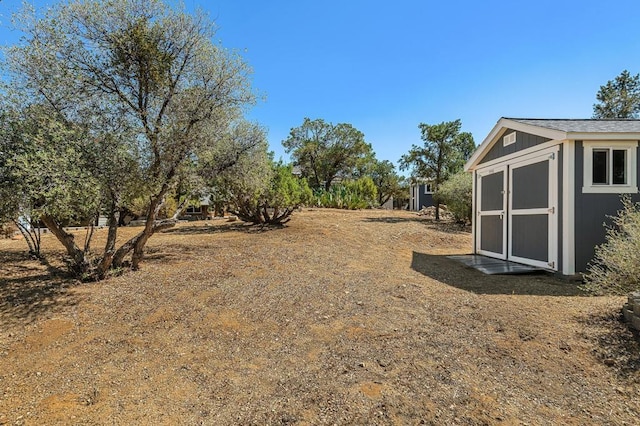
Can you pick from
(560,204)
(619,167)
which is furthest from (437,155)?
(560,204)

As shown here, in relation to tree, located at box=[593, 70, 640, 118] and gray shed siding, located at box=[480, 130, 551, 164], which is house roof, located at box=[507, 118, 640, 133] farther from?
tree, located at box=[593, 70, 640, 118]

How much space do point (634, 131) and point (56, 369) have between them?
918 centimetres

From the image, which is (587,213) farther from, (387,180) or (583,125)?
(387,180)

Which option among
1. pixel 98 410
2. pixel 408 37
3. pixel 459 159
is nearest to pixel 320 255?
pixel 98 410

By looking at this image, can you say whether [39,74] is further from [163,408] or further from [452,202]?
[452,202]

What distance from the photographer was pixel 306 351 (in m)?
3.11

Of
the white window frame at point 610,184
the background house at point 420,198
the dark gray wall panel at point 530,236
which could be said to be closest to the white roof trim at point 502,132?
the white window frame at point 610,184

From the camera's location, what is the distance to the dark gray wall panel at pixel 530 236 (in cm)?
649

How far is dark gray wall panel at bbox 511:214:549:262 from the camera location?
6.49 meters

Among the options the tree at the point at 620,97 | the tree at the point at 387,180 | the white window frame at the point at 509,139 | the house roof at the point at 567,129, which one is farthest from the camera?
the tree at the point at 387,180

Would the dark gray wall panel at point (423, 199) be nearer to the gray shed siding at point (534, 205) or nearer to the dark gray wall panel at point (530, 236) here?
the gray shed siding at point (534, 205)

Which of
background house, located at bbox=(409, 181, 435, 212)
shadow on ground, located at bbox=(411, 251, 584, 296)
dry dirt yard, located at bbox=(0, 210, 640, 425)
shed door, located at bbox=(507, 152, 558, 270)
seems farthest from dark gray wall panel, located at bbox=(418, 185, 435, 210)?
dry dirt yard, located at bbox=(0, 210, 640, 425)

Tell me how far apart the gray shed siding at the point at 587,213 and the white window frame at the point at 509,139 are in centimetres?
180

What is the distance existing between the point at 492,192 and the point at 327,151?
24.0 meters
